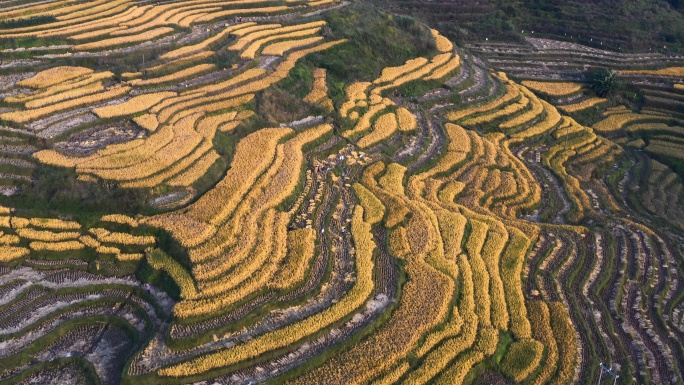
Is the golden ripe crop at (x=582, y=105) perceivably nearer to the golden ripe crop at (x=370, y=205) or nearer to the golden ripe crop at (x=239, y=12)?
the golden ripe crop at (x=239, y=12)

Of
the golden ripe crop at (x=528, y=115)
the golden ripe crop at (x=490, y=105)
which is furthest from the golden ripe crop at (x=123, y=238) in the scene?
the golden ripe crop at (x=528, y=115)

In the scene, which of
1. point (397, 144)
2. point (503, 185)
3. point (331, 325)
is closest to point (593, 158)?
point (503, 185)

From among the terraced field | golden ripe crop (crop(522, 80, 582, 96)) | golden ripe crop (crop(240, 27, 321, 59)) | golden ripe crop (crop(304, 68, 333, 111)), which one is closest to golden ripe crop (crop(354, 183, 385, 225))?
the terraced field

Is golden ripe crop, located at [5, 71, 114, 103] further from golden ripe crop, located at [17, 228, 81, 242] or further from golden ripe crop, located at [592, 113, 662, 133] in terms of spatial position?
golden ripe crop, located at [592, 113, 662, 133]

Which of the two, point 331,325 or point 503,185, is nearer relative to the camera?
point 331,325

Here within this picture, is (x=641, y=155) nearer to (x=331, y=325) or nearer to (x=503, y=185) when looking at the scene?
(x=503, y=185)

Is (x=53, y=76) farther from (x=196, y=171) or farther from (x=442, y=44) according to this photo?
(x=442, y=44)
